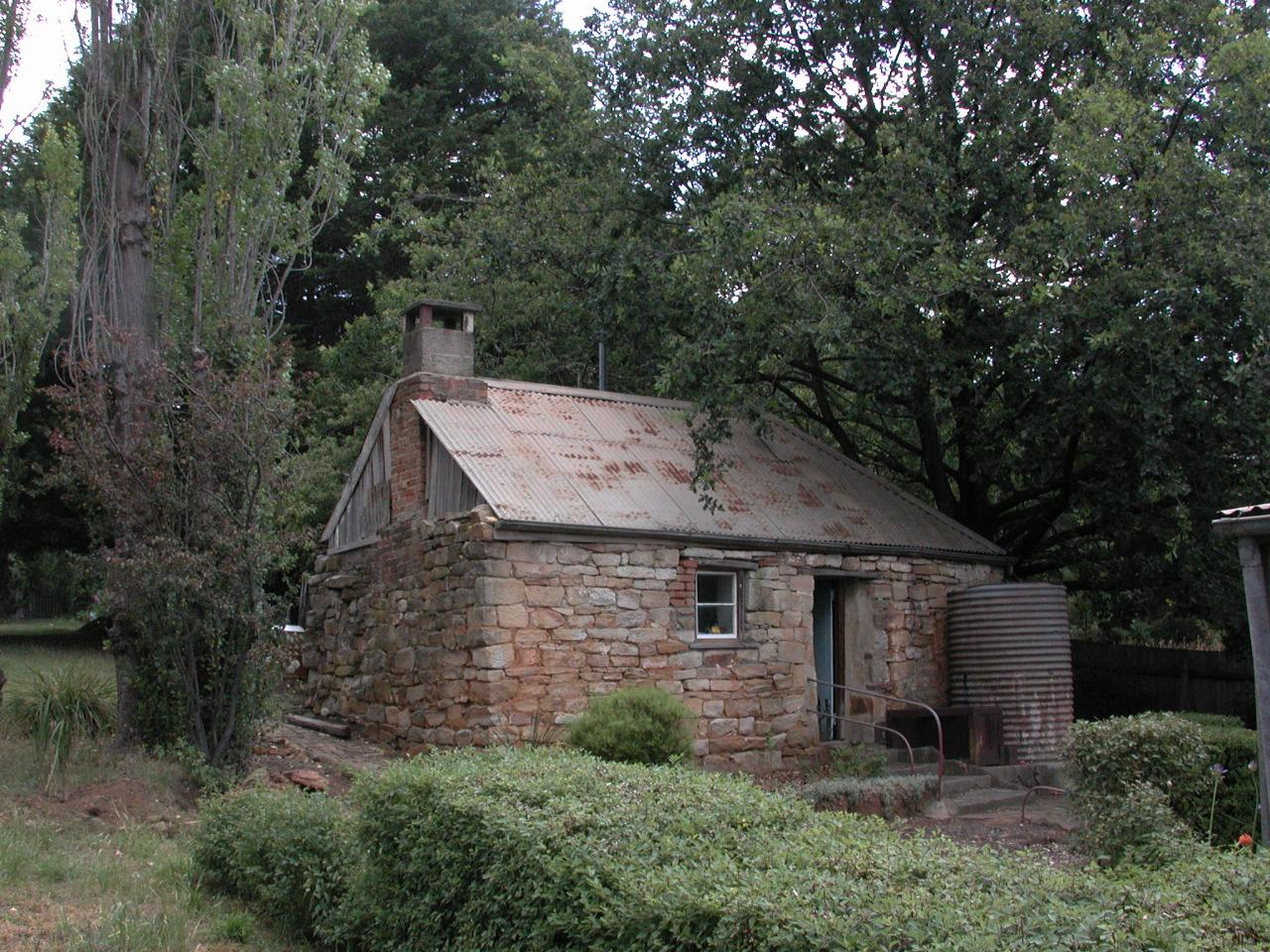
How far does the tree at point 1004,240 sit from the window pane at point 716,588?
1.61 m

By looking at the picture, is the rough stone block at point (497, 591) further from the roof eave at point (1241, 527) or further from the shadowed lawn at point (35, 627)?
the shadowed lawn at point (35, 627)

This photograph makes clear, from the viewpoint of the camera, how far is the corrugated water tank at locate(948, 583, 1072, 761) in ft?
45.7

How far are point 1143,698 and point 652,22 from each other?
1257 cm

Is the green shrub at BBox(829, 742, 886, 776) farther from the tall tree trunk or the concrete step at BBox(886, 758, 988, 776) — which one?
the tall tree trunk

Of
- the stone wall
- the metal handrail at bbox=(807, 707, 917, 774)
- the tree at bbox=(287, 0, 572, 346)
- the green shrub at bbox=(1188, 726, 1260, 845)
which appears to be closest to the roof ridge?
the stone wall

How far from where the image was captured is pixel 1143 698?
18.5m

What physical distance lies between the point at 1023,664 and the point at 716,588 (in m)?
3.84

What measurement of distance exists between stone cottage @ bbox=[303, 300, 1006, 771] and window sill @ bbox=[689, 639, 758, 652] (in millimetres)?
18

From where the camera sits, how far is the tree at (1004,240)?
1282 cm

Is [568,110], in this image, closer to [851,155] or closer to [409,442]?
[851,155]

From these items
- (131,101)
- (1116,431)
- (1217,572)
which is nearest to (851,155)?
(1116,431)

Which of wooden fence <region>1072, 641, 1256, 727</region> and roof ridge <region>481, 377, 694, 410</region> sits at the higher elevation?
roof ridge <region>481, 377, 694, 410</region>

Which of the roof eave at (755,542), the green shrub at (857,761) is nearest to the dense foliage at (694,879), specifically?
the roof eave at (755,542)

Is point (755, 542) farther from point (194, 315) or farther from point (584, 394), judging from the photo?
point (194, 315)
